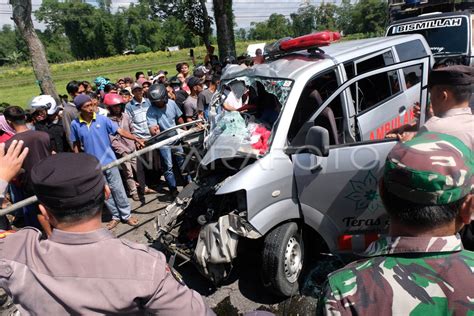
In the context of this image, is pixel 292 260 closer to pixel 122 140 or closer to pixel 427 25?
pixel 122 140

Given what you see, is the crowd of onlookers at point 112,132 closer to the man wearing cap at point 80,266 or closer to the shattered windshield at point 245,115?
the shattered windshield at point 245,115

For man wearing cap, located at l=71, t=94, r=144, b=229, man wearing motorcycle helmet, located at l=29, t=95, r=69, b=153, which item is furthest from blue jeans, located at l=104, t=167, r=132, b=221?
man wearing motorcycle helmet, located at l=29, t=95, r=69, b=153

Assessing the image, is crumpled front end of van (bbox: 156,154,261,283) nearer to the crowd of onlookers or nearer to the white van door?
the white van door

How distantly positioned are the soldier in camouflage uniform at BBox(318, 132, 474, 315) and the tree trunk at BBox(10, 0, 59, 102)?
838 centimetres

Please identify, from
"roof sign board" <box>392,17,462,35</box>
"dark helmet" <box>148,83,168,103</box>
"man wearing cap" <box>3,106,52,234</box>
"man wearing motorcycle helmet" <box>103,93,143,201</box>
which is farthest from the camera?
"roof sign board" <box>392,17,462,35</box>

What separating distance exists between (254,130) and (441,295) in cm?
268

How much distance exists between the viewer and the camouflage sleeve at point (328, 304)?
42.1 inches

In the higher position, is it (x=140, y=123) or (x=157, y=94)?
(x=157, y=94)

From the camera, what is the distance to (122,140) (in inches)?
219

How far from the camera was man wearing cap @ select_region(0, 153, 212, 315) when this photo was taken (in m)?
1.21

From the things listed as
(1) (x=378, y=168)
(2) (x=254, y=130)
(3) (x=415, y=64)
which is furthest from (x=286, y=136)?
(3) (x=415, y=64)

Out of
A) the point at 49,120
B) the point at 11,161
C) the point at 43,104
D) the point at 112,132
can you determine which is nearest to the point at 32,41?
the point at 49,120

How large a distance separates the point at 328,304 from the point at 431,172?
50 cm

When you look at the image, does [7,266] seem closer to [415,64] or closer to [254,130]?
[254,130]
